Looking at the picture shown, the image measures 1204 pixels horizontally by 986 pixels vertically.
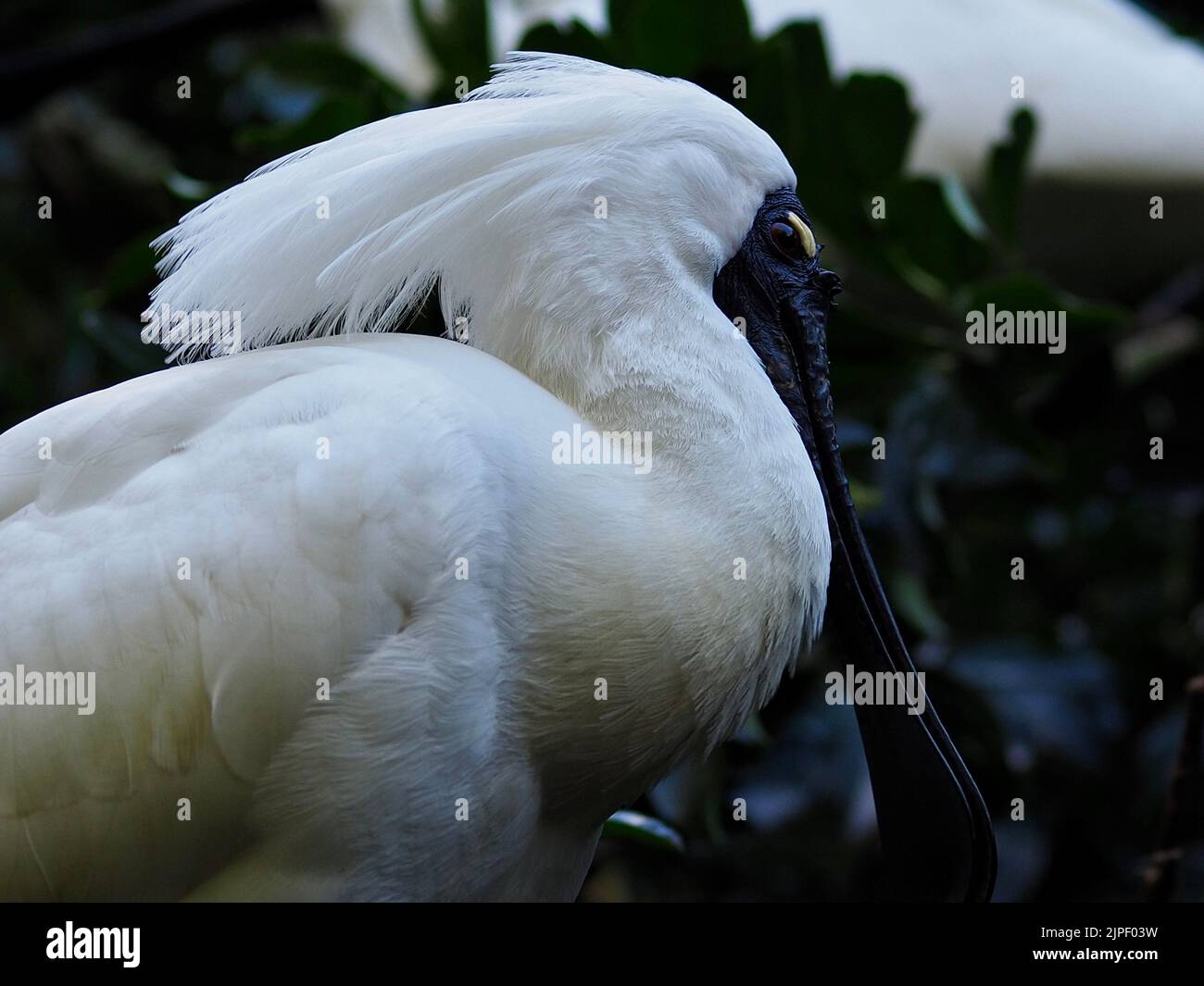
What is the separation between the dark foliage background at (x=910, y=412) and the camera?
2.45 m

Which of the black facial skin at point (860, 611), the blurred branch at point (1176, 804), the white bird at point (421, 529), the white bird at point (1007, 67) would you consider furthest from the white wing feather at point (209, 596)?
the white bird at point (1007, 67)

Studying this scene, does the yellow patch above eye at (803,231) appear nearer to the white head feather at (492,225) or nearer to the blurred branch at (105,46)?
the white head feather at (492,225)

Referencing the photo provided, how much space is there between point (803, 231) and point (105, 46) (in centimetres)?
216

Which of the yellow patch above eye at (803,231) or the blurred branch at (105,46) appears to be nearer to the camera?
the yellow patch above eye at (803,231)

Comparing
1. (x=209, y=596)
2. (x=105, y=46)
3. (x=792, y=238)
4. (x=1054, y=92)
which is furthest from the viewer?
(x=1054, y=92)

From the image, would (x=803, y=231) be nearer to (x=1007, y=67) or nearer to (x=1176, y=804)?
(x=1176, y=804)

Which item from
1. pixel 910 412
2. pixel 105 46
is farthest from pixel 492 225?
pixel 105 46

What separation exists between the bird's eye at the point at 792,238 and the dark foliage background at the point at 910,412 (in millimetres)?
693

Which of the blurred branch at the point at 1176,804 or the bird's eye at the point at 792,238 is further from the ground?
the bird's eye at the point at 792,238

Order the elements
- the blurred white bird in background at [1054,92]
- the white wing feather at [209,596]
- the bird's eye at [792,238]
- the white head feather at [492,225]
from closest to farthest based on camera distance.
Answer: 1. the white wing feather at [209,596]
2. the white head feather at [492,225]
3. the bird's eye at [792,238]
4. the blurred white bird in background at [1054,92]

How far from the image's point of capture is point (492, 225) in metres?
1.59

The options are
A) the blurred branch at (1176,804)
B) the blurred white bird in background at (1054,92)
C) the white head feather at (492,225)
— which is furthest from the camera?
the blurred white bird in background at (1054,92)

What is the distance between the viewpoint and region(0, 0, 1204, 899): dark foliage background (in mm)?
2451
